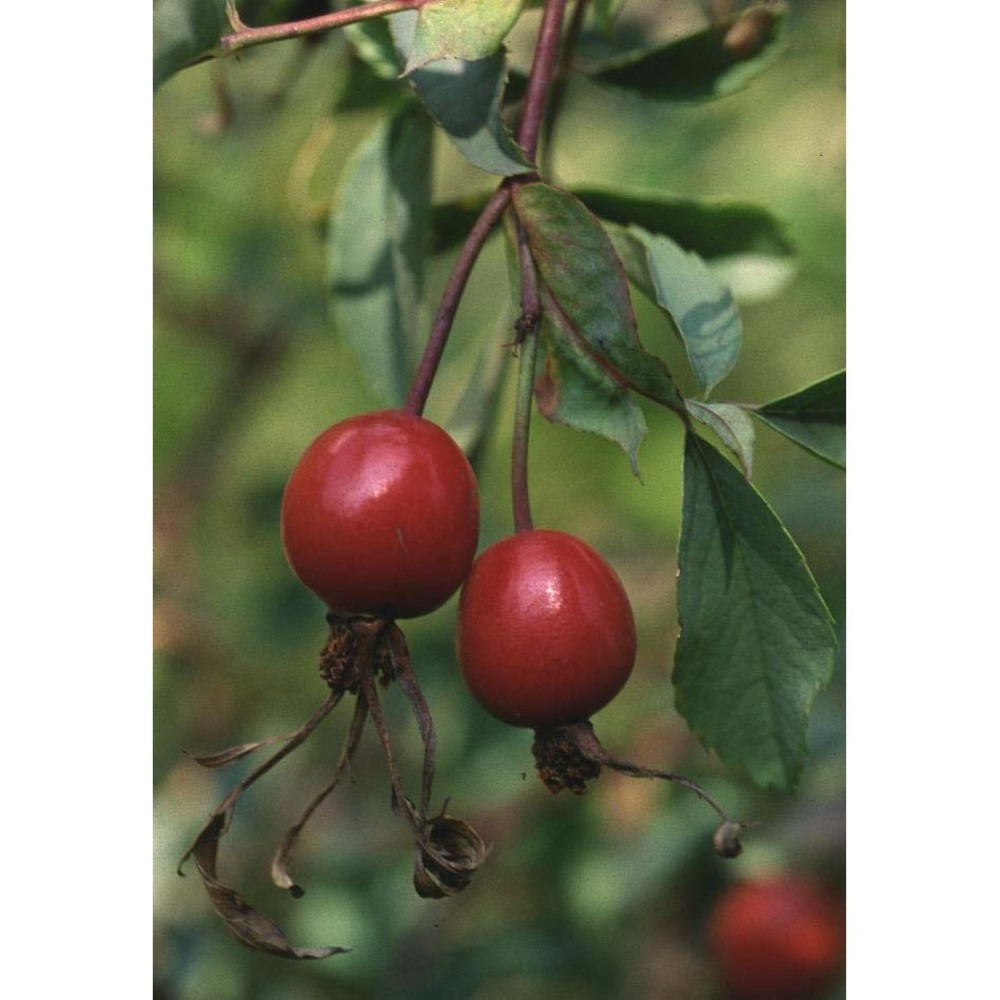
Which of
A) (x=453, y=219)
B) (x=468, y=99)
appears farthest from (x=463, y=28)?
(x=453, y=219)

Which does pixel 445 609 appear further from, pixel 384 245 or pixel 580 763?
pixel 580 763

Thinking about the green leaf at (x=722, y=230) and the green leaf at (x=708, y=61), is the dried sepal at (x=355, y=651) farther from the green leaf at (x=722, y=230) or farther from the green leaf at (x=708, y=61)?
the green leaf at (x=708, y=61)

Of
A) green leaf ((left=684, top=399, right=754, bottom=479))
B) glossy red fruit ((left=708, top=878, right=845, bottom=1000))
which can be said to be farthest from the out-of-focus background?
green leaf ((left=684, top=399, right=754, bottom=479))

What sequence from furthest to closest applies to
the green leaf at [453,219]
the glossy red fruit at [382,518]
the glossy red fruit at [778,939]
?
the glossy red fruit at [778,939]
the green leaf at [453,219]
the glossy red fruit at [382,518]

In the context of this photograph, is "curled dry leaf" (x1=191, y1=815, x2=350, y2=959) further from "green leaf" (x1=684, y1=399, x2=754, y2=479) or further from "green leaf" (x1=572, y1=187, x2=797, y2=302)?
"green leaf" (x1=572, y1=187, x2=797, y2=302)

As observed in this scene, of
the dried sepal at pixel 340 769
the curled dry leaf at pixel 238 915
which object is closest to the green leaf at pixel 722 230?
the dried sepal at pixel 340 769
